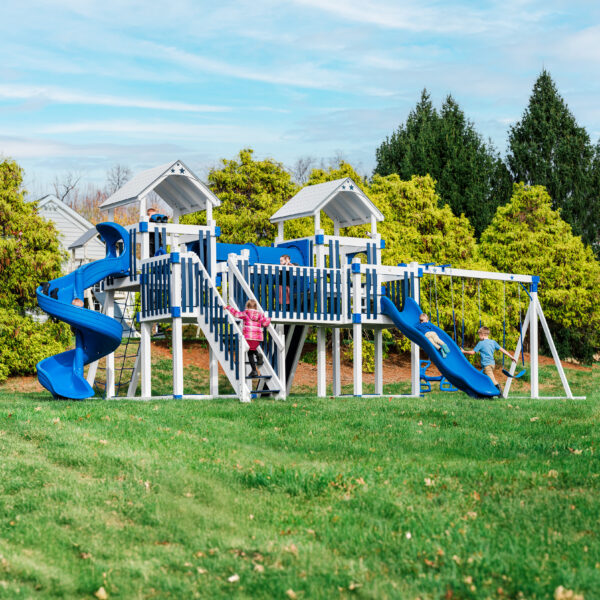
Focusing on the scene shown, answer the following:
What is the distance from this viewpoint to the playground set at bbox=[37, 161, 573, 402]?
17266 millimetres

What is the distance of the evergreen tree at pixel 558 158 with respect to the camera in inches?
1879

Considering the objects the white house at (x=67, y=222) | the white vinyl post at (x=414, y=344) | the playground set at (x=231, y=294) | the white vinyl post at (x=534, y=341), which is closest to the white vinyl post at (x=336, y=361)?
the playground set at (x=231, y=294)

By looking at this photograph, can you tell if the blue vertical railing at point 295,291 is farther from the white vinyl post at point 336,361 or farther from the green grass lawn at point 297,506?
the green grass lawn at point 297,506

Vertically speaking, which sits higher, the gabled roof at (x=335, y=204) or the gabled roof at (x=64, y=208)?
the gabled roof at (x=64, y=208)

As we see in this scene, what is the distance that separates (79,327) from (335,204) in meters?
7.97

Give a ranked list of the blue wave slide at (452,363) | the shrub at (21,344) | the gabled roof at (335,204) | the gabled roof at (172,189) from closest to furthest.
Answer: the blue wave slide at (452,363) < the gabled roof at (172,189) < the gabled roof at (335,204) < the shrub at (21,344)

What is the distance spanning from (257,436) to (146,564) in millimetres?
4389

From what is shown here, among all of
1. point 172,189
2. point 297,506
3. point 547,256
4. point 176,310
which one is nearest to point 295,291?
point 176,310

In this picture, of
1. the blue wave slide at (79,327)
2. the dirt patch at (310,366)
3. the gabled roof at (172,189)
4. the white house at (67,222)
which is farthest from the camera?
the white house at (67,222)

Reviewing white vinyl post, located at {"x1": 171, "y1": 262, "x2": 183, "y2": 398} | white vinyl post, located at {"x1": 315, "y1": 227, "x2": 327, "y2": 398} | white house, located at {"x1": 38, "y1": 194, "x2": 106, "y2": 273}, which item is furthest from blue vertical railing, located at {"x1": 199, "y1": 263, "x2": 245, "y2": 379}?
white house, located at {"x1": 38, "y1": 194, "x2": 106, "y2": 273}

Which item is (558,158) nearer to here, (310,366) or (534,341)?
(310,366)

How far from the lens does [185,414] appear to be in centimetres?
1281

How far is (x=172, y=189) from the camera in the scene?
21.5m

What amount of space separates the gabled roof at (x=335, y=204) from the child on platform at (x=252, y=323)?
16.6 feet
